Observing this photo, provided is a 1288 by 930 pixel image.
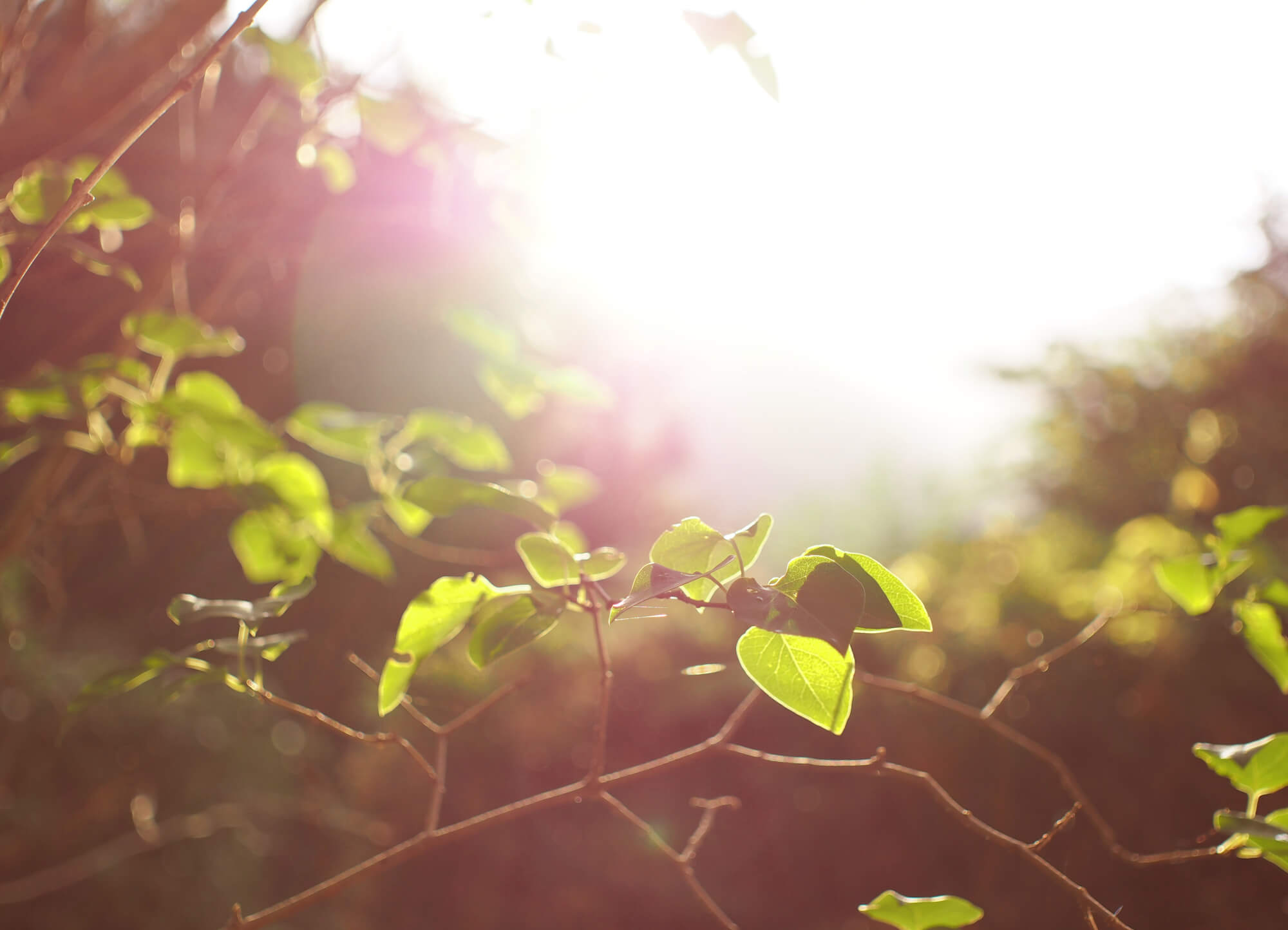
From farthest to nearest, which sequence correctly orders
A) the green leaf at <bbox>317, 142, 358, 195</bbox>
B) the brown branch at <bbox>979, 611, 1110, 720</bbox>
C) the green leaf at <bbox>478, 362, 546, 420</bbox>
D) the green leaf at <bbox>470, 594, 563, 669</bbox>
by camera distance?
the green leaf at <bbox>317, 142, 358, 195</bbox> → the green leaf at <bbox>478, 362, 546, 420</bbox> → the brown branch at <bbox>979, 611, 1110, 720</bbox> → the green leaf at <bbox>470, 594, 563, 669</bbox>

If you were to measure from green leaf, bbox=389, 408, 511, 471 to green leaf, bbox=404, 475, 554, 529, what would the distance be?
0.32 m

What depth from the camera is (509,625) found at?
0.41 metres

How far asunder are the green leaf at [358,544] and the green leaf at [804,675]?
518mm

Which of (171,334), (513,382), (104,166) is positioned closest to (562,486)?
(513,382)

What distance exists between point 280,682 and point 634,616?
2391mm

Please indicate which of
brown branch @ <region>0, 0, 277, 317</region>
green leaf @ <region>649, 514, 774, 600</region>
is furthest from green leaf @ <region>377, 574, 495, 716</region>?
brown branch @ <region>0, 0, 277, 317</region>

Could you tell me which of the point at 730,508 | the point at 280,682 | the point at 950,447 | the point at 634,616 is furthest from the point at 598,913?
the point at 950,447

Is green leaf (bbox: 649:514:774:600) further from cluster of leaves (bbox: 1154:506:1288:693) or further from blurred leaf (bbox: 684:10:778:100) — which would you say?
cluster of leaves (bbox: 1154:506:1288:693)

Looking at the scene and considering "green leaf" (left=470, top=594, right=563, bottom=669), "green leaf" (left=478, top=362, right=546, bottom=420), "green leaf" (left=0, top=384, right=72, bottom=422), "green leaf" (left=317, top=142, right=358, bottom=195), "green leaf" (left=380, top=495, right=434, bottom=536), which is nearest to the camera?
"green leaf" (left=470, top=594, right=563, bottom=669)

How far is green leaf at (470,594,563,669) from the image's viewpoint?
0.40 m

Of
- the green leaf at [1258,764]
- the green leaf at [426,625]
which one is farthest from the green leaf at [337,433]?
the green leaf at [1258,764]

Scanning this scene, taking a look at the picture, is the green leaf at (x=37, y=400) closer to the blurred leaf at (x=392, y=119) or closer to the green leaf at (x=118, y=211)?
the green leaf at (x=118, y=211)

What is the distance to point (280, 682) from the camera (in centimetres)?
232

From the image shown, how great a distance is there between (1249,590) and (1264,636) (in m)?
0.04
